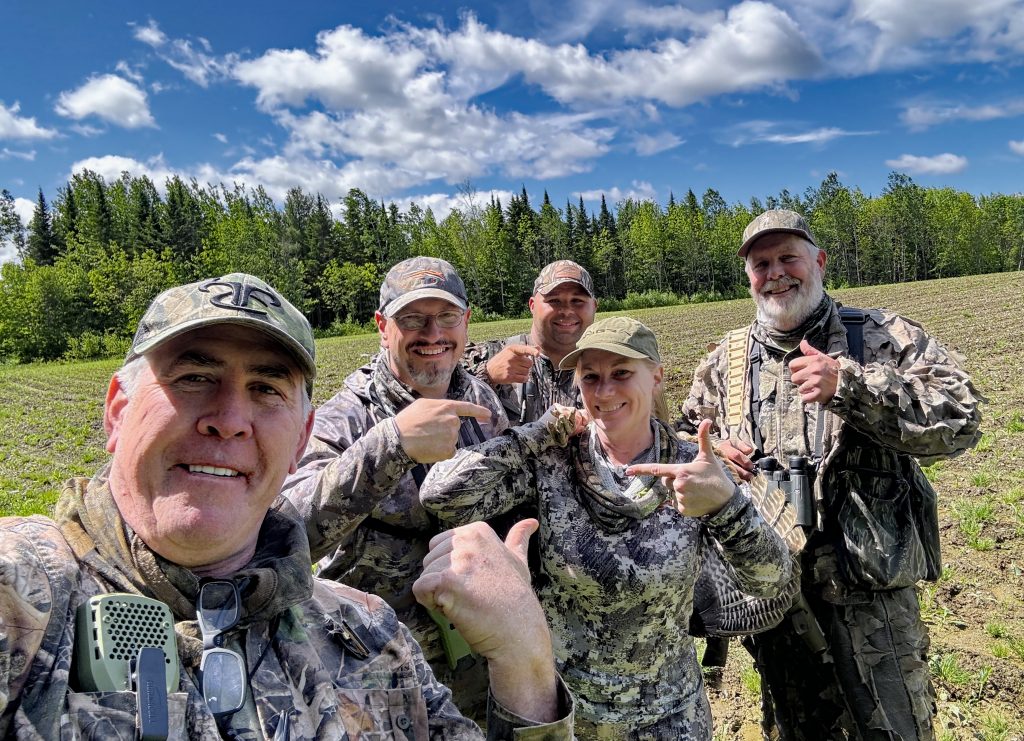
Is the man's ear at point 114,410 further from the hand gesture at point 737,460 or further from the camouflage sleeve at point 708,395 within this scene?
the camouflage sleeve at point 708,395

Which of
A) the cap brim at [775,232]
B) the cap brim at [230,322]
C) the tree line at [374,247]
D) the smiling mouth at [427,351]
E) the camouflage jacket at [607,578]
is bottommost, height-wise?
the camouflage jacket at [607,578]

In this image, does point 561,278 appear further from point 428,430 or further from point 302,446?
point 302,446

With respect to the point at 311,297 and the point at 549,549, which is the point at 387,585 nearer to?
the point at 549,549

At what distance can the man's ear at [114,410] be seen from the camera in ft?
5.32

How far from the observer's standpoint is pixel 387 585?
294 cm

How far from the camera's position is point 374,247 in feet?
232

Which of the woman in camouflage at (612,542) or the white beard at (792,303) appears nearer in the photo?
the woman in camouflage at (612,542)

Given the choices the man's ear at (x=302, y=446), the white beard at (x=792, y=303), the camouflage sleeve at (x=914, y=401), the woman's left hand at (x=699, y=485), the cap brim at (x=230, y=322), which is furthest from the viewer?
the white beard at (x=792, y=303)

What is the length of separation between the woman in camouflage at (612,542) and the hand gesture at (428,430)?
0.66 feet

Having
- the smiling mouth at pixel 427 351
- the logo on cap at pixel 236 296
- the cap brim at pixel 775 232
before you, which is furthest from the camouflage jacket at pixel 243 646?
the cap brim at pixel 775 232

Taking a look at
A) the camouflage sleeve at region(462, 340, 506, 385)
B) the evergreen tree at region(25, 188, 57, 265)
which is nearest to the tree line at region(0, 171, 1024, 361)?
the evergreen tree at region(25, 188, 57, 265)

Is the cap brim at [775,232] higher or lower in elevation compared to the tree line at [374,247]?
lower

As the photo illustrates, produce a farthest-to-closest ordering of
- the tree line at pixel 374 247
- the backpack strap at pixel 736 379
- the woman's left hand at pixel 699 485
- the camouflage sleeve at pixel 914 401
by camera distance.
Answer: the tree line at pixel 374 247
the backpack strap at pixel 736 379
the camouflage sleeve at pixel 914 401
the woman's left hand at pixel 699 485

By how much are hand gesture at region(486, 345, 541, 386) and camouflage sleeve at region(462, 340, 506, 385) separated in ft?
0.47
